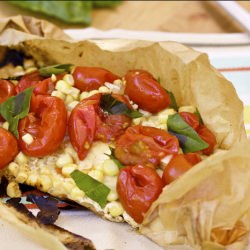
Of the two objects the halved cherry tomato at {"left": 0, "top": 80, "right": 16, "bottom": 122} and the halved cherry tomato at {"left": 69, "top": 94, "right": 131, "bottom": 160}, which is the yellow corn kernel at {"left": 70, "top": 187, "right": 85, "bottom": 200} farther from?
the halved cherry tomato at {"left": 0, "top": 80, "right": 16, "bottom": 122}

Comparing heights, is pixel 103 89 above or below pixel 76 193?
above

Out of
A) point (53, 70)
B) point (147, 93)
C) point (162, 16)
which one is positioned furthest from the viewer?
point (162, 16)

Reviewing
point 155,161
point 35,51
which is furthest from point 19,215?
point 35,51

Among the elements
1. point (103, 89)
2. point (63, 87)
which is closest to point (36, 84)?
point (63, 87)

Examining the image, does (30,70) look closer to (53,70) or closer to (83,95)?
(53,70)

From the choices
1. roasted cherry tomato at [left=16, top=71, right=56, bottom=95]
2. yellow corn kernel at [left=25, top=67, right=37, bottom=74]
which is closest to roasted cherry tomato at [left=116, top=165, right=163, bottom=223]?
roasted cherry tomato at [left=16, top=71, right=56, bottom=95]

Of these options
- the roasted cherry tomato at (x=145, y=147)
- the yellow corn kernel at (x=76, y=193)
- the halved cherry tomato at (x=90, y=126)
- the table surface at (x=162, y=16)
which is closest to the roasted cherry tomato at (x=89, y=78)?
the halved cherry tomato at (x=90, y=126)

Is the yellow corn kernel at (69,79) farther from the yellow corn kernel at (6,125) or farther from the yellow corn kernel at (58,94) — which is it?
the yellow corn kernel at (6,125)
